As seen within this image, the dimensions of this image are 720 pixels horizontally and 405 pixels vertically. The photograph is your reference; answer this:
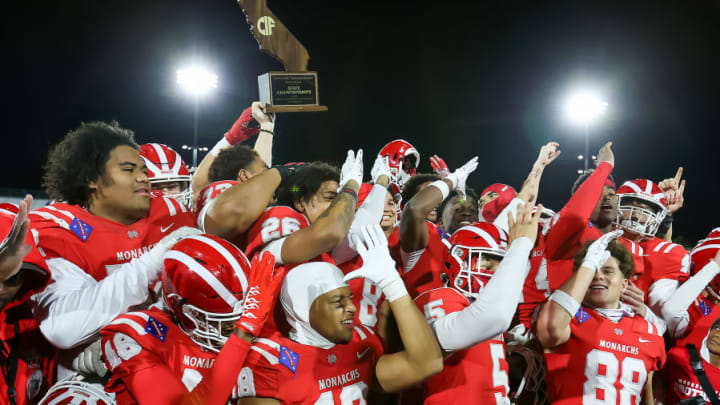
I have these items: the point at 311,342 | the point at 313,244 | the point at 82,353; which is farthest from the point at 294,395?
the point at 82,353

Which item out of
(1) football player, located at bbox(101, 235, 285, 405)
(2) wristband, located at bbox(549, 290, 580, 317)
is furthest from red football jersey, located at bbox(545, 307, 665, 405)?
(1) football player, located at bbox(101, 235, 285, 405)

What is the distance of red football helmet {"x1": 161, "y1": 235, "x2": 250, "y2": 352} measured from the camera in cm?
246

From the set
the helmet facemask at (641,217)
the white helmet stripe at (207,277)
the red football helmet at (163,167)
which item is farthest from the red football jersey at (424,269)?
the helmet facemask at (641,217)

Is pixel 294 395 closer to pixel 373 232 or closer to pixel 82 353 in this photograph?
pixel 373 232

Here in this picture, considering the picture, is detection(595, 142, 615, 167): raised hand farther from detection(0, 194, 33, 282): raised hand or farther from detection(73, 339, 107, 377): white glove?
detection(0, 194, 33, 282): raised hand

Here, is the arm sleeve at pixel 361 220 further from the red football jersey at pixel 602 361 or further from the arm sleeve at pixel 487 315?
the red football jersey at pixel 602 361

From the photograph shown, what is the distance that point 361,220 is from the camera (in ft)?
10.8

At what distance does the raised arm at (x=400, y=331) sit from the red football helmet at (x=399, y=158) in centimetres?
189

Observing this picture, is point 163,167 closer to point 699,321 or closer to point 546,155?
point 546,155

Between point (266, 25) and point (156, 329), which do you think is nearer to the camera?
point (156, 329)

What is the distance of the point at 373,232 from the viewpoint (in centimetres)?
262

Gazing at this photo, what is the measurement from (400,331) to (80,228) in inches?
70.3

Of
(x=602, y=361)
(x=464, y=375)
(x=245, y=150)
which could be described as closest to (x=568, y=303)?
(x=602, y=361)

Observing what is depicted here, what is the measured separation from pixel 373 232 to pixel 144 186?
1.44 meters
